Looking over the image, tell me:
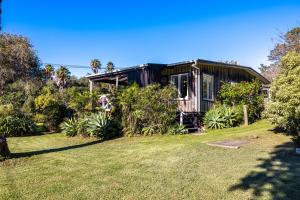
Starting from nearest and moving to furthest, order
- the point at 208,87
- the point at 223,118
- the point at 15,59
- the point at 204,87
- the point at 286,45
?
the point at 223,118 < the point at 204,87 < the point at 208,87 < the point at 15,59 < the point at 286,45

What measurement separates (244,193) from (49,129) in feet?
52.3

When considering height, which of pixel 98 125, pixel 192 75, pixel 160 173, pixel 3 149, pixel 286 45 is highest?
pixel 286 45

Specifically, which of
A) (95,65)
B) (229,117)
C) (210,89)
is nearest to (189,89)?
(210,89)

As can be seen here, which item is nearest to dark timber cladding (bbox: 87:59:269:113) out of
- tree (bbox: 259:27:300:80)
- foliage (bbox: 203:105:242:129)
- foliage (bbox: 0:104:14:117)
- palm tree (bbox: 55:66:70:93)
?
foliage (bbox: 203:105:242:129)

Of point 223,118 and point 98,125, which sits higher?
point 223,118

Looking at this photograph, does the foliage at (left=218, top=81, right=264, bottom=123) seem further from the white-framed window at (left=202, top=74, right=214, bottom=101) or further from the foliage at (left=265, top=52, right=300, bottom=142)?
the foliage at (left=265, top=52, right=300, bottom=142)

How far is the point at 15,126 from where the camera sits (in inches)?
658

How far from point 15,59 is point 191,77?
19410 mm

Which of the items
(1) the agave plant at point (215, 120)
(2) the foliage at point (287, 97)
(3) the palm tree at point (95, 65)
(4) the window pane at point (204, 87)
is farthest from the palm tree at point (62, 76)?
(2) the foliage at point (287, 97)

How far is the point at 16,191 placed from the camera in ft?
18.4

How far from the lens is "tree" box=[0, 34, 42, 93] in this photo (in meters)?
27.0

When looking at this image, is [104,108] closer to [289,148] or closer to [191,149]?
[191,149]

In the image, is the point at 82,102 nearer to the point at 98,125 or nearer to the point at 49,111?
the point at 98,125

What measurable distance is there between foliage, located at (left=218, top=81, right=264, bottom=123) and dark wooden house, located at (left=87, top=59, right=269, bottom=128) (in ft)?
3.07
